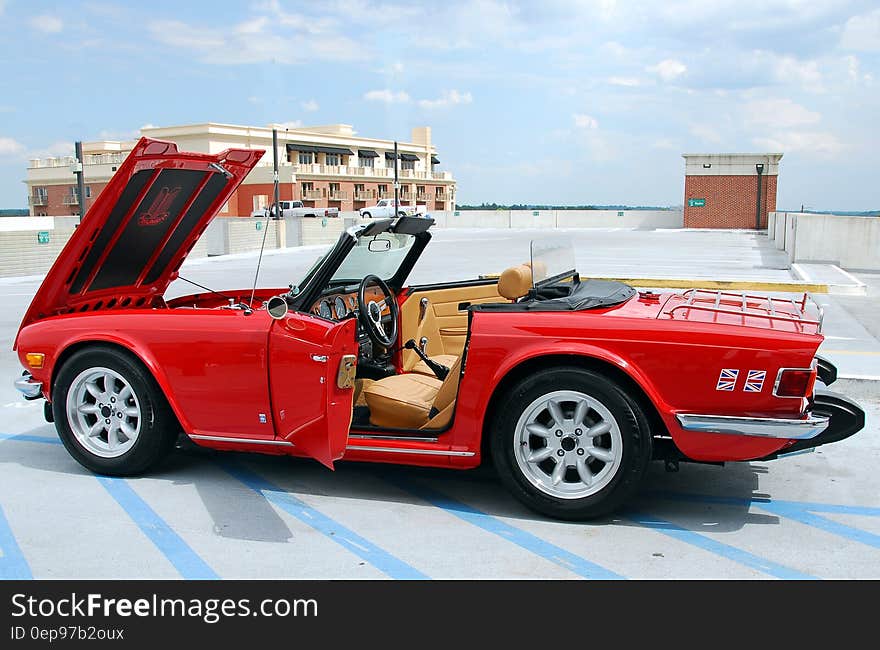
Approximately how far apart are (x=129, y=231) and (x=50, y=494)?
5.40 ft

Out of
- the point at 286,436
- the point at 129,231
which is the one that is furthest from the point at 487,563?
the point at 129,231

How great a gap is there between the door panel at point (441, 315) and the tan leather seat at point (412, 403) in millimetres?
885

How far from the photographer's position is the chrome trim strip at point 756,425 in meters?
3.80

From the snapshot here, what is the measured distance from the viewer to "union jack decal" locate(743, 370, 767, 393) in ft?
12.6

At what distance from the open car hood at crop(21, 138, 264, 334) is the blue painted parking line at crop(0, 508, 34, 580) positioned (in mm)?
1598

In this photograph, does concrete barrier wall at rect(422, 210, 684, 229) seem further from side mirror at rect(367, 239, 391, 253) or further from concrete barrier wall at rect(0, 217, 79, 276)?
side mirror at rect(367, 239, 391, 253)

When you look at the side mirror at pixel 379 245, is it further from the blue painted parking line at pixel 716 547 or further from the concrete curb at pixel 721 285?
the concrete curb at pixel 721 285

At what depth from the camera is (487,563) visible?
3.72 m

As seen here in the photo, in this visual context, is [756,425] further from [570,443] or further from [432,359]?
[432,359]

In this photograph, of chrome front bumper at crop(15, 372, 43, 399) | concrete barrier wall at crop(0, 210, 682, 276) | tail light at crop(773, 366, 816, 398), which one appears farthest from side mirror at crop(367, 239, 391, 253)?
tail light at crop(773, 366, 816, 398)

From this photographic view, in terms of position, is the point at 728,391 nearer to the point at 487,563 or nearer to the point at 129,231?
the point at 487,563

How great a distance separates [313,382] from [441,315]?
1937 mm

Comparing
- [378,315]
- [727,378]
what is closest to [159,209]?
[378,315]

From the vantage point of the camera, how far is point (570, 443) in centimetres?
410
